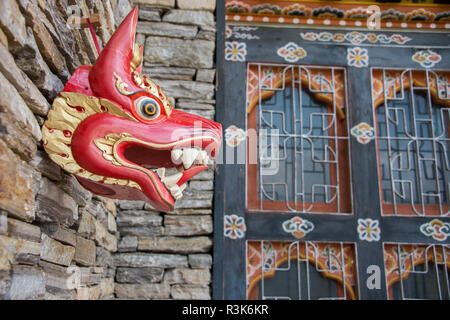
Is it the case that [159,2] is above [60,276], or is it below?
above

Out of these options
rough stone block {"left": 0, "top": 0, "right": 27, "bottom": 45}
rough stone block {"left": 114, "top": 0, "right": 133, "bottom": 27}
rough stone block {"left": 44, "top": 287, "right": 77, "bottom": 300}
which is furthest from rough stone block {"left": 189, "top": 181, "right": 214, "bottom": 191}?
rough stone block {"left": 0, "top": 0, "right": 27, "bottom": 45}

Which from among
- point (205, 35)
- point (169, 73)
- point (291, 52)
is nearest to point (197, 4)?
point (205, 35)

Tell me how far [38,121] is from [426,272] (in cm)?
260

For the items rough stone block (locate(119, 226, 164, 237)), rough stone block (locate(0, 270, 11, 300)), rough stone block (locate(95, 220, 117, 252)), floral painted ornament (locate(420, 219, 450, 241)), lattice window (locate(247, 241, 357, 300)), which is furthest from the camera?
floral painted ornament (locate(420, 219, 450, 241))

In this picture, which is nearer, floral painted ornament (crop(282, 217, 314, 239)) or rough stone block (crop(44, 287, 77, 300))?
rough stone block (crop(44, 287, 77, 300))

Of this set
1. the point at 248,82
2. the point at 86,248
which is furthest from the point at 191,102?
the point at 86,248

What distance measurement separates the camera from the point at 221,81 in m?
2.88

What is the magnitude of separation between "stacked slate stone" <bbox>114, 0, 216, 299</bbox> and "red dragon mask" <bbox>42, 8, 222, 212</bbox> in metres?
1.22

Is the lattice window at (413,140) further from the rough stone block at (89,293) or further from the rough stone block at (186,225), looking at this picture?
the rough stone block at (89,293)

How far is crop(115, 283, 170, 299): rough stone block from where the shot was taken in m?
2.51

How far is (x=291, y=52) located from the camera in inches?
126

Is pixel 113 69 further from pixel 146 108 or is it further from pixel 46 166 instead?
pixel 46 166

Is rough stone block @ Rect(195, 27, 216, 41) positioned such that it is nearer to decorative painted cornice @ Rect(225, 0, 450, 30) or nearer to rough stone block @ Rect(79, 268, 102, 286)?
decorative painted cornice @ Rect(225, 0, 450, 30)

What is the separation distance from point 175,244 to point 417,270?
161cm
